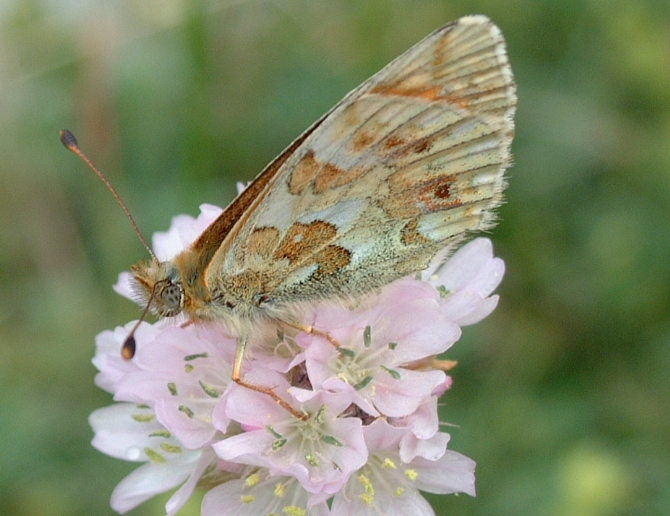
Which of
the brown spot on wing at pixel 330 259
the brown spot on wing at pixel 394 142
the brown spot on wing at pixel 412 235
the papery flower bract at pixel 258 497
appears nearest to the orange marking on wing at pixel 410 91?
the brown spot on wing at pixel 394 142

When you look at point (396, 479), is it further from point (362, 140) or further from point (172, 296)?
point (362, 140)

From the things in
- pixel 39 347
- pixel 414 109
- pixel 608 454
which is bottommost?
pixel 608 454

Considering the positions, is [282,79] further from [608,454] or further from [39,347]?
[608,454]

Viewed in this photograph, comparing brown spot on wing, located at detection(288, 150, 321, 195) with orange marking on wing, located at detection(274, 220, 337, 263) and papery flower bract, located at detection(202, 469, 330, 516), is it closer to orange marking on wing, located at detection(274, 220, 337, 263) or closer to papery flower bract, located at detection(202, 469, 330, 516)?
orange marking on wing, located at detection(274, 220, 337, 263)

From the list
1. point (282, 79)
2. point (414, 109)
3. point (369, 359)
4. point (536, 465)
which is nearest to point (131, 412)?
point (369, 359)

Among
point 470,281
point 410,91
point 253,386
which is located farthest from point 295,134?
point 253,386

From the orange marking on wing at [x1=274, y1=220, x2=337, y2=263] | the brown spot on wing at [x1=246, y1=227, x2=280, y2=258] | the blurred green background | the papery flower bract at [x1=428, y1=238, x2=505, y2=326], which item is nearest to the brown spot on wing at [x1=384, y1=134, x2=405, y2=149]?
the orange marking on wing at [x1=274, y1=220, x2=337, y2=263]

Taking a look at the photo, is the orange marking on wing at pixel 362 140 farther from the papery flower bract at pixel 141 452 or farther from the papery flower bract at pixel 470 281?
the papery flower bract at pixel 141 452
